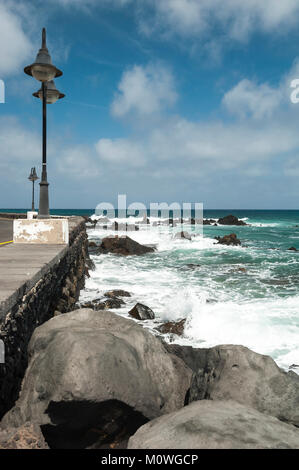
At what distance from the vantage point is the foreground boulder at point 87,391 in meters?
2.80

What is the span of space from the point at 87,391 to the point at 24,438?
62 cm

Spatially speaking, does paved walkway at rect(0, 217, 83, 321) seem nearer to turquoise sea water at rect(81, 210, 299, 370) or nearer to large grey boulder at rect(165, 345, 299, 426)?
large grey boulder at rect(165, 345, 299, 426)

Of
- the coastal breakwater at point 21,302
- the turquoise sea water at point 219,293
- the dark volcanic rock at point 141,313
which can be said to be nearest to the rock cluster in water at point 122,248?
the turquoise sea water at point 219,293

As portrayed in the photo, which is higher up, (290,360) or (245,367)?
(245,367)

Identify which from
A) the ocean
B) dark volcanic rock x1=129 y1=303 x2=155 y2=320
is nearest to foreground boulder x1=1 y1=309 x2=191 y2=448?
the ocean

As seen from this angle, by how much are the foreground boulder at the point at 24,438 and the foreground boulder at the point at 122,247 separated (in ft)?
57.0

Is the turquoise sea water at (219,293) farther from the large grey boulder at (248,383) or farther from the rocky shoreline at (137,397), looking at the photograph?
the rocky shoreline at (137,397)

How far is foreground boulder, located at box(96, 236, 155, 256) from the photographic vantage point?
2059 cm

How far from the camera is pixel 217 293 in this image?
11.3m

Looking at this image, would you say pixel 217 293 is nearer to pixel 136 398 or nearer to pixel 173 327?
pixel 173 327
